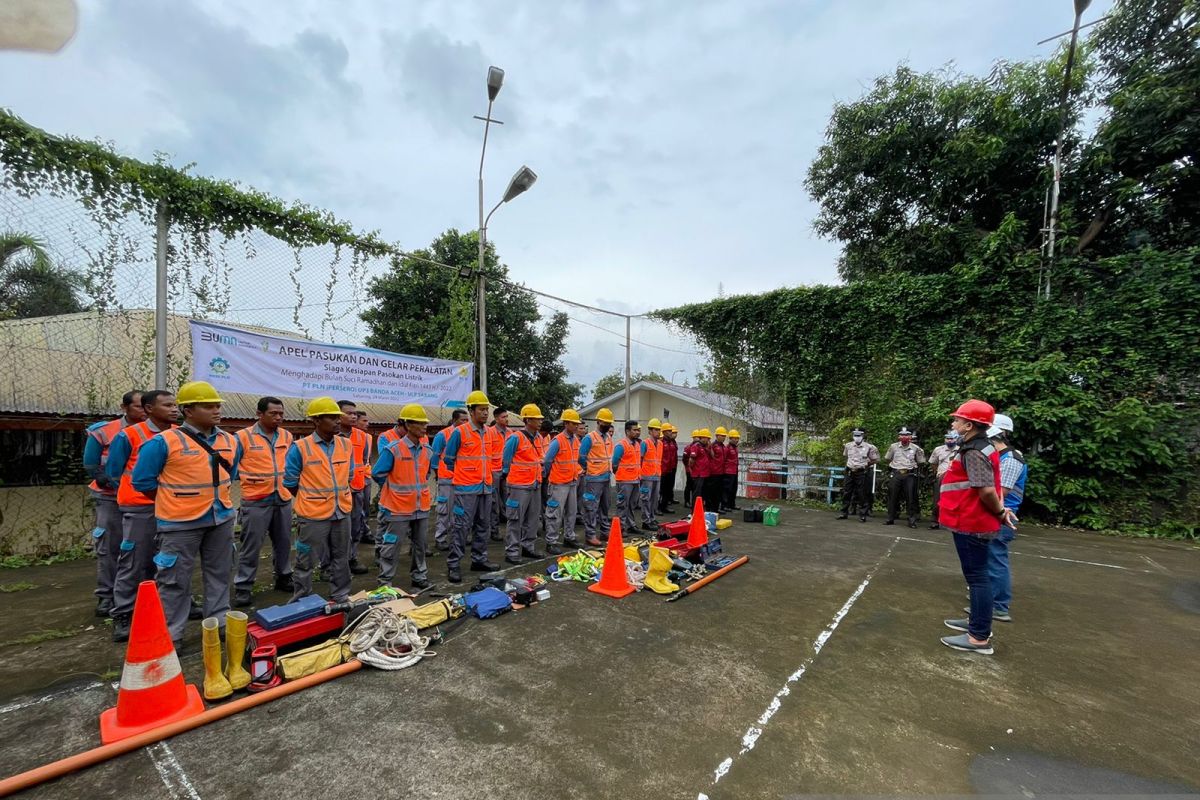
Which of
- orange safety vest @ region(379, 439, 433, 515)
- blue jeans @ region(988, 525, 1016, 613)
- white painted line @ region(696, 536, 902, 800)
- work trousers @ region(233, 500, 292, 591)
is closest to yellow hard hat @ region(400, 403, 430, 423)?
orange safety vest @ region(379, 439, 433, 515)

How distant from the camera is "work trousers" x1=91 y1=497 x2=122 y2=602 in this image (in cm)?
423

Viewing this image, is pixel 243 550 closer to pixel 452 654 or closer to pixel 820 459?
pixel 452 654

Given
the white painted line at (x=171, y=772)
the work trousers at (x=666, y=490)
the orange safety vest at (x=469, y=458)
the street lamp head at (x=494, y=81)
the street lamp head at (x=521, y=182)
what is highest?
the street lamp head at (x=494, y=81)

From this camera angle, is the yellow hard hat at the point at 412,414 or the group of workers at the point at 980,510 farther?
the yellow hard hat at the point at 412,414

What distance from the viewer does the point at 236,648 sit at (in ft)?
9.79

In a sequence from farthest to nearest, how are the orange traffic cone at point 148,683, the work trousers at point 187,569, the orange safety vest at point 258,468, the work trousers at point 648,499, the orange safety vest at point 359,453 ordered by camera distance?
1. the work trousers at point 648,499
2. the orange safety vest at point 359,453
3. the orange safety vest at point 258,468
4. the work trousers at point 187,569
5. the orange traffic cone at point 148,683

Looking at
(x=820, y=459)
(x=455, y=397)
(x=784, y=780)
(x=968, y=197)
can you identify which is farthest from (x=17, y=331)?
(x=968, y=197)

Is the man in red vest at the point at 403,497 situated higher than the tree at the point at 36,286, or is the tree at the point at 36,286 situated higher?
the tree at the point at 36,286

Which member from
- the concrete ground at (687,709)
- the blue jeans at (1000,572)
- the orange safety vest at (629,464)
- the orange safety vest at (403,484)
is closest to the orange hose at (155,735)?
the concrete ground at (687,709)

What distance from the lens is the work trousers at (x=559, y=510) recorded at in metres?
6.40

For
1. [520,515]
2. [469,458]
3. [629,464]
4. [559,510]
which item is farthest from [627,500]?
[469,458]

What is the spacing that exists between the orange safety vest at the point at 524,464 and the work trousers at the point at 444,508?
2.40 ft

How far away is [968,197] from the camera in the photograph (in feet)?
37.0

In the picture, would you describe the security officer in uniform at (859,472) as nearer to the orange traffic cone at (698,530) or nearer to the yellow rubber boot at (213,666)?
the orange traffic cone at (698,530)
